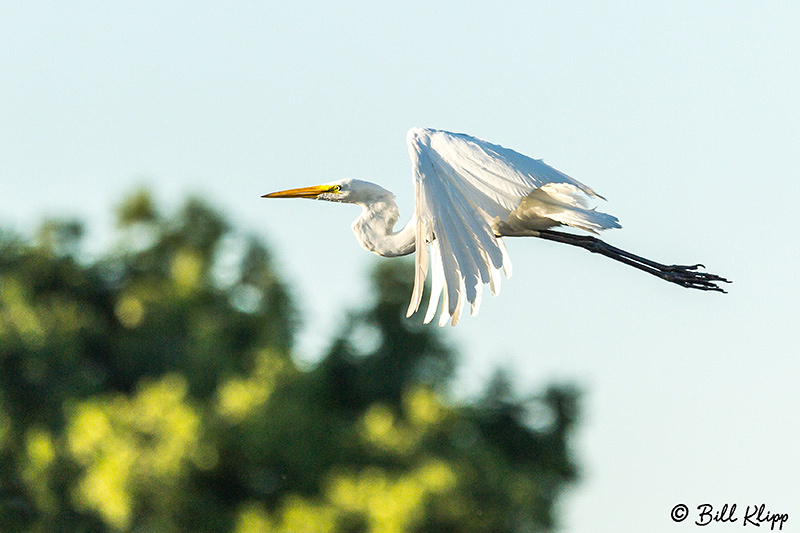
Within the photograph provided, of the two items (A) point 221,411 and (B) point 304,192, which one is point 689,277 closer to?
(B) point 304,192

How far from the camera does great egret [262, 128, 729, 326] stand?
5.53m

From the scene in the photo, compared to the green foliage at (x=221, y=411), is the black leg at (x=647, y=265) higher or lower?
higher

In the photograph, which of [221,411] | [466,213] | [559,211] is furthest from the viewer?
[221,411]

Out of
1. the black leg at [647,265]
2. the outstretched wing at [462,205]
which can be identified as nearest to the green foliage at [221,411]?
the black leg at [647,265]

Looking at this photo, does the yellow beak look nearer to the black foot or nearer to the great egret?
the great egret

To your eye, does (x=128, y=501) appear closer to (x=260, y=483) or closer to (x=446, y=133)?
(x=260, y=483)

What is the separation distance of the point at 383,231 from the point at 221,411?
534 inches

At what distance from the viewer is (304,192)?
24.0 feet

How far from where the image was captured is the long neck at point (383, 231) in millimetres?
6910

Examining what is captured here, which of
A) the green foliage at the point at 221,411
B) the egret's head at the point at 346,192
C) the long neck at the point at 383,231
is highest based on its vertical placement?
the egret's head at the point at 346,192

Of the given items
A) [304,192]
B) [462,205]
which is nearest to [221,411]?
[304,192]

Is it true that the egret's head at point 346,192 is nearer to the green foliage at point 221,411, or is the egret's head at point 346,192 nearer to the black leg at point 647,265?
the black leg at point 647,265

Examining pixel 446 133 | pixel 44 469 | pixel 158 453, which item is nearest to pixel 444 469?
pixel 158 453

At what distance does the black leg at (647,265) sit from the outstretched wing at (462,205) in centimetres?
117
